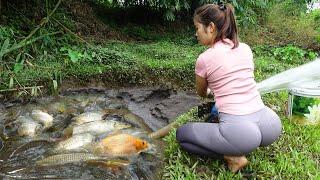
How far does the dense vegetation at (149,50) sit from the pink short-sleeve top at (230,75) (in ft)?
1.65

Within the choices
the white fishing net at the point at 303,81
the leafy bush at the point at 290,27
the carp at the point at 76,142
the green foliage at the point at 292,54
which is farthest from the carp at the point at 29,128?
the leafy bush at the point at 290,27

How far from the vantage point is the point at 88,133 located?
458 centimetres

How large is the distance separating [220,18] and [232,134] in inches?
34.2

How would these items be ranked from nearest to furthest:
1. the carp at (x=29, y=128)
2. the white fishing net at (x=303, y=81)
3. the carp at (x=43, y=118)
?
the white fishing net at (x=303, y=81)
the carp at (x=29, y=128)
the carp at (x=43, y=118)

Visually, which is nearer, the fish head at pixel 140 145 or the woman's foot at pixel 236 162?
the woman's foot at pixel 236 162

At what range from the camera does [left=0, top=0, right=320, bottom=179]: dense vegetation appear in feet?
11.7

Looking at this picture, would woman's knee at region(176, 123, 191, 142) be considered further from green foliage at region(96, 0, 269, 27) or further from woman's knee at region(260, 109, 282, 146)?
green foliage at region(96, 0, 269, 27)

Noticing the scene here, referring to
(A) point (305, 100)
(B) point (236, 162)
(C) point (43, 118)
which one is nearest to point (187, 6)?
(C) point (43, 118)

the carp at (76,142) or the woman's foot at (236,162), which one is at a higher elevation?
the woman's foot at (236,162)

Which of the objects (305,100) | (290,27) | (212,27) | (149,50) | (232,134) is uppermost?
(212,27)

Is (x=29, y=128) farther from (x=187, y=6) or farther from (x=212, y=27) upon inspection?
(x=187, y=6)

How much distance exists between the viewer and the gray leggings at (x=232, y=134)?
317cm

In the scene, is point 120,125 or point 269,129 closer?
point 269,129

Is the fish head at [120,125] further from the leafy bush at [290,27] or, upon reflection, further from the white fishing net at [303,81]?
the leafy bush at [290,27]
